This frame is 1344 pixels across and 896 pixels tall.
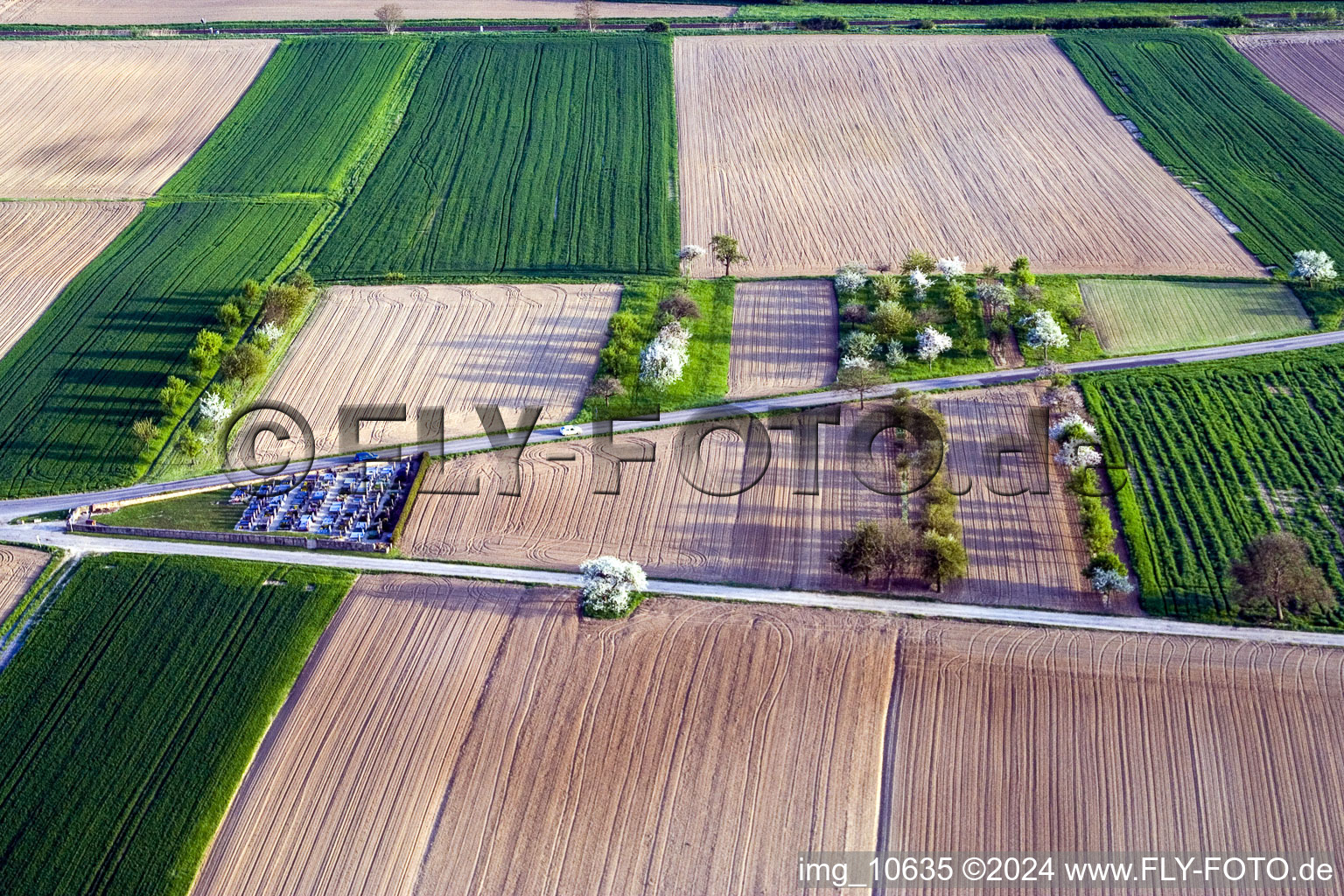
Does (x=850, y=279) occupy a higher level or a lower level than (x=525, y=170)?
lower

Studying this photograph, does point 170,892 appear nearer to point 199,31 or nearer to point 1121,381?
point 1121,381

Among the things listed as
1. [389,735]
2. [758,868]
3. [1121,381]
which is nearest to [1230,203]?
[1121,381]

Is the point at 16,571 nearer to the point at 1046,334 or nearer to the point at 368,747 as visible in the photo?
the point at 368,747

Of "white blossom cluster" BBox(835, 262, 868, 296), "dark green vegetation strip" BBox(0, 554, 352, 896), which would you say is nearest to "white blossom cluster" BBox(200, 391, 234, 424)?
"dark green vegetation strip" BBox(0, 554, 352, 896)

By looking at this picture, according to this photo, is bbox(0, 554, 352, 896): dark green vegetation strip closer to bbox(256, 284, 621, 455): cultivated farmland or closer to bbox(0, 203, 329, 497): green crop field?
bbox(0, 203, 329, 497): green crop field

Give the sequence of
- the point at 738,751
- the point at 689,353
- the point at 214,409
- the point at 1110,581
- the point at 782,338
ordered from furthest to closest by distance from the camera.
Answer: the point at 782,338
the point at 689,353
the point at 214,409
the point at 1110,581
the point at 738,751

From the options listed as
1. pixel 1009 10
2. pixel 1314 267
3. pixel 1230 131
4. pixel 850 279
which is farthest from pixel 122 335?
pixel 1009 10
